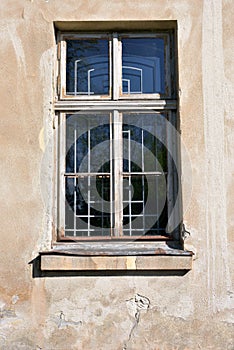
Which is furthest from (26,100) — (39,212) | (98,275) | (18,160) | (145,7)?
(98,275)

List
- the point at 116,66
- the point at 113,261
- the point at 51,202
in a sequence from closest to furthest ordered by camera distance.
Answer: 1. the point at 113,261
2. the point at 51,202
3. the point at 116,66

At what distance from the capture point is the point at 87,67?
4.28 meters

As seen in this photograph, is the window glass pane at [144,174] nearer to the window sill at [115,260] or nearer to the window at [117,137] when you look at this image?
the window at [117,137]

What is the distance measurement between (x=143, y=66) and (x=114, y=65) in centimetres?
26

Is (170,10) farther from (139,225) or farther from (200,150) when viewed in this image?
(139,225)

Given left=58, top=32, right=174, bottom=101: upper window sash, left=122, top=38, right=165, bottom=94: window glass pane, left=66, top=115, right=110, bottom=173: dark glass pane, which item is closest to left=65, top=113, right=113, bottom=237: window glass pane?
left=66, top=115, right=110, bottom=173: dark glass pane

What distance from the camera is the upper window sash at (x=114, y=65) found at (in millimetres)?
4230

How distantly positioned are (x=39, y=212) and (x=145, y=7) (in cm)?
191

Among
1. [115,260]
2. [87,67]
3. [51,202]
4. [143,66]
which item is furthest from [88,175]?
[143,66]

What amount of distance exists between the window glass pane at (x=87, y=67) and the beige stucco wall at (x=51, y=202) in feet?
0.74

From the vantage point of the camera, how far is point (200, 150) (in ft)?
13.0

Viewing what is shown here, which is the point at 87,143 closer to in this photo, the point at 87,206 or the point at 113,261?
the point at 87,206

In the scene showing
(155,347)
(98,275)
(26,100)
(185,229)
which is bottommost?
(155,347)

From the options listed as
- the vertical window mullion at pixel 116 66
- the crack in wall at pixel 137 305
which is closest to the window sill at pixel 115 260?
the crack in wall at pixel 137 305
